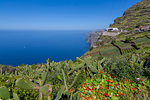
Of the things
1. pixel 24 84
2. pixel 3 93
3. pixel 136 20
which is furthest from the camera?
Answer: pixel 136 20

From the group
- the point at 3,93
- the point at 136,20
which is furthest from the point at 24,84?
the point at 136,20

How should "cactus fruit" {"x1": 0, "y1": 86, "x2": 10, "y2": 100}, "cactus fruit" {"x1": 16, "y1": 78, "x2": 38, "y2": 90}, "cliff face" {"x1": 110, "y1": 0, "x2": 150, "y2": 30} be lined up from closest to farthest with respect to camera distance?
1. "cactus fruit" {"x1": 0, "y1": 86, "x2": 10, "y2": 100}
2. "cactus fruit" {"x1": 16, "y1": 78, "x2": 38, "y2": 90}
3. "cliff face" {"x1": 110, "y1": 0, "x2": 150, "y2": 30}

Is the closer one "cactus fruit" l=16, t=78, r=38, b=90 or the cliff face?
"cactus fruit" l=16, t=78, r=38, b=90

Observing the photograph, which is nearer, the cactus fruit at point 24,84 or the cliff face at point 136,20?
the cactus fruit at point 24,84

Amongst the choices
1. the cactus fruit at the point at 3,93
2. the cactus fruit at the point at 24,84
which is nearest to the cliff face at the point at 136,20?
the cactus fruit at the point at 24,84

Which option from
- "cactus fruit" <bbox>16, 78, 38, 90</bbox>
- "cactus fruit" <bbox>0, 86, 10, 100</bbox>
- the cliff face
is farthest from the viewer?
the cliff face

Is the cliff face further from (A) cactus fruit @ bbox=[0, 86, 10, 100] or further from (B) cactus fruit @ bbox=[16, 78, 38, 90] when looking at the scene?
(A) cactus fruit @ bbox=[0, 86, 10, 100]

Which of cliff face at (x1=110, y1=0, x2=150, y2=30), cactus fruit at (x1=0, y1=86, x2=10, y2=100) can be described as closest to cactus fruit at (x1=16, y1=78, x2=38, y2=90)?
cactus fruit at (x1=0, y1=86, x2=10, y2=100)

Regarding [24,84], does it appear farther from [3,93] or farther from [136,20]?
[136,20]

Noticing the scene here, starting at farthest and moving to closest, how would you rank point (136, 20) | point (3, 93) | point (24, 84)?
point (136, 20) → point (24, 84) → point (3, 93)

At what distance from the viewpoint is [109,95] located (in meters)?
3.66

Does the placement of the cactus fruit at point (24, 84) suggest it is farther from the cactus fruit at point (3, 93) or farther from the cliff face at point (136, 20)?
the cliff face at point (136, 20)

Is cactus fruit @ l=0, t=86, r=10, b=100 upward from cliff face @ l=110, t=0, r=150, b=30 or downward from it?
downward

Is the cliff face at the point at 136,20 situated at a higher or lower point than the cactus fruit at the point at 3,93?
higher
